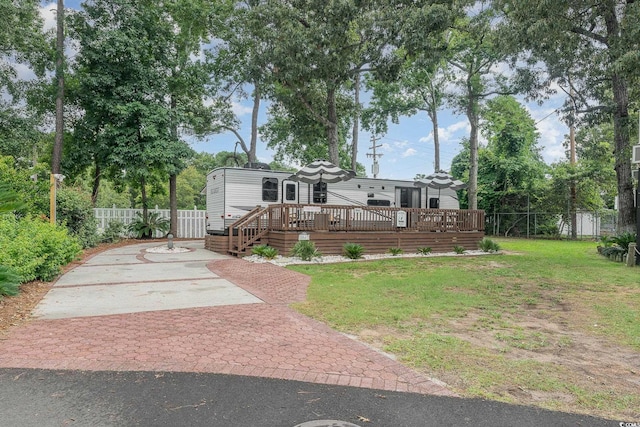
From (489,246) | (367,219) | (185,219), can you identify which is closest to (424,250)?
(367,219)

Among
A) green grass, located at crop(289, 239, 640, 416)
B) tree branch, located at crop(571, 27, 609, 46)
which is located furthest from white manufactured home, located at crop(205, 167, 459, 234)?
tree branch, located at crop(571, 27, 609, 46)

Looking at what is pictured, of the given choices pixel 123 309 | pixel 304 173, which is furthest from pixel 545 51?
pixel 123 309

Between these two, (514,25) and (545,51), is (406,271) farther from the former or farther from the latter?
(545,51)

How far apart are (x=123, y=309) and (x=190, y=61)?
17.4 meters

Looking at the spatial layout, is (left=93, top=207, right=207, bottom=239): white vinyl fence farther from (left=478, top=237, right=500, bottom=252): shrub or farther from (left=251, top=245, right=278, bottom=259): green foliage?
(left=478, top=237, right=500, bottom=252): shrub

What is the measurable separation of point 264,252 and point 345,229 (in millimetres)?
3050

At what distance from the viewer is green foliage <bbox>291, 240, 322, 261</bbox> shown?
1109cm

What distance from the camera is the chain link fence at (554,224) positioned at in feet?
71.4

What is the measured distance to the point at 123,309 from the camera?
5.44m

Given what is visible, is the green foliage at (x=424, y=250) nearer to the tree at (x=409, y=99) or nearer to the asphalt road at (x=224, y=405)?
the asphalt road at (x=224, y=405)

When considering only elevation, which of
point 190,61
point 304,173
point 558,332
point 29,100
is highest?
point 190,61

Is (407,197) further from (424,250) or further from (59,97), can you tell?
(59,97)

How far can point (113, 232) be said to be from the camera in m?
17.4

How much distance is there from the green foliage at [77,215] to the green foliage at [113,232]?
2.19 m
